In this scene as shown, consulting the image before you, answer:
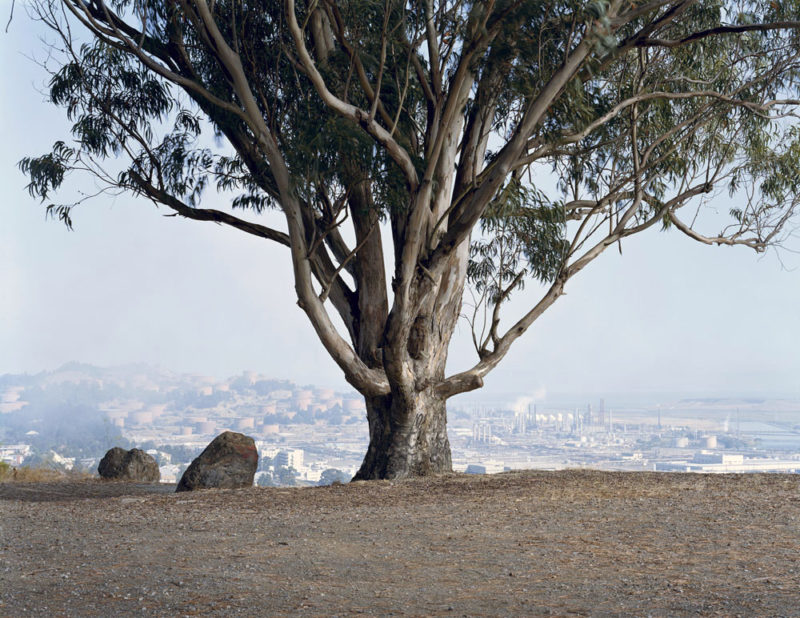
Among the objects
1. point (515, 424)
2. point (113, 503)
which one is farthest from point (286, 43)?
point (515, 424)

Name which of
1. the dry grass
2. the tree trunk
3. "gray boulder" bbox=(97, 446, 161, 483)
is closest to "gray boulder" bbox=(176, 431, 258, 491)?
the tree trunk

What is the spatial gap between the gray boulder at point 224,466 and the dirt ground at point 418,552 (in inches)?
37.3

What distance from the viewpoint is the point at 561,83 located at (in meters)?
7.20

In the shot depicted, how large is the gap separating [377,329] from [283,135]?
82.4 inches

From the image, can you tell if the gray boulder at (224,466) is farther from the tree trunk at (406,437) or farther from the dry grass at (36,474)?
the dry grass at (36,474)

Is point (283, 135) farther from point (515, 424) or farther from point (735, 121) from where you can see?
point (515, 424)

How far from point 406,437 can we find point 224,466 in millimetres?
1726

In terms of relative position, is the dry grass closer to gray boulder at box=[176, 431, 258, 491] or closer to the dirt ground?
gray boulder at box=[176, 431, 258, 491]

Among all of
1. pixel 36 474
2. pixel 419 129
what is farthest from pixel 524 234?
pixel 36 474

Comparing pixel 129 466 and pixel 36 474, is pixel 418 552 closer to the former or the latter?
pixel 129 466

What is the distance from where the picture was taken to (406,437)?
26.8 feet

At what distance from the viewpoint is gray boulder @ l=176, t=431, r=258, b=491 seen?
793 centimetres

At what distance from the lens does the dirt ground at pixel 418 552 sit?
336 cm

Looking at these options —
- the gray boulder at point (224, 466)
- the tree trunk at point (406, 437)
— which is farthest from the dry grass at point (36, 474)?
the tree trunk at point (406, 437)
